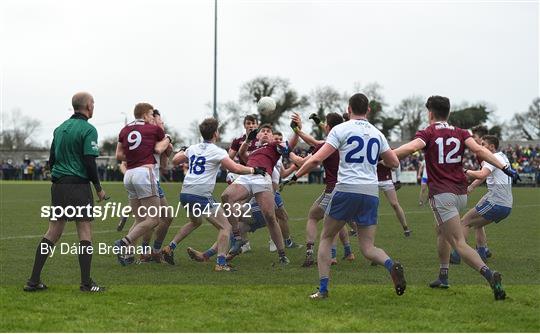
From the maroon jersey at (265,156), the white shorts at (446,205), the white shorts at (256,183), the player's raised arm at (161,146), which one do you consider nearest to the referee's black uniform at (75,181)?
the player's raised arm at (161,146)

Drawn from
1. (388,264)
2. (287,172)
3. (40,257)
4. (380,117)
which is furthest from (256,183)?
(380,117)

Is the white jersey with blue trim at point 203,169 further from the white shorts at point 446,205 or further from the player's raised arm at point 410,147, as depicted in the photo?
the white shorts at point 446,205

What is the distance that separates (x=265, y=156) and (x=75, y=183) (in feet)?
12.0

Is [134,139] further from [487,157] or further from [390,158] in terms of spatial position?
[487,157]

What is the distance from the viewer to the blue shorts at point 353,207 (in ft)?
25.3

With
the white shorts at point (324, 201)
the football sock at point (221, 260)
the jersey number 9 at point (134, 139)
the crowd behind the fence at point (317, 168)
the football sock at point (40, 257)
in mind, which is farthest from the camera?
the crowd behind the fence at point (317, 168)

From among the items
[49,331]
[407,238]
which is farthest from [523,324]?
[407,238]

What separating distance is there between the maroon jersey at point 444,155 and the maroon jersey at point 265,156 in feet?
10.6

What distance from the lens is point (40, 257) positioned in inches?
320

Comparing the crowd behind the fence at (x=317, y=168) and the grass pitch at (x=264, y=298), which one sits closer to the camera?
the grass pitch at (x=264, y=298)

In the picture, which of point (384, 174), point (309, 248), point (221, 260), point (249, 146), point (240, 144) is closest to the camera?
point (221, 260)

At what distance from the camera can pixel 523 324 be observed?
6559 millimetres

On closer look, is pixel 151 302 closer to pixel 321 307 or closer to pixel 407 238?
pixel 321 307

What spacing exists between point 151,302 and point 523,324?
3.65 metres
